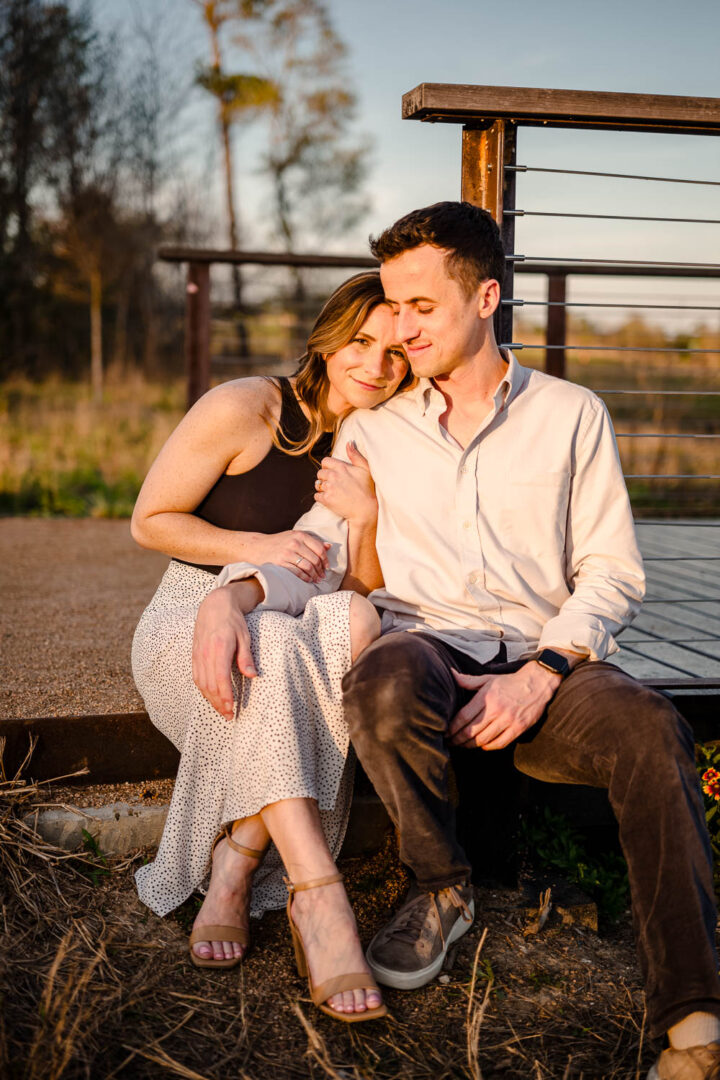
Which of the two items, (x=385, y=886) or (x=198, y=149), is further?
(x=198, y=149)

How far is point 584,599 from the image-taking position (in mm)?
2131

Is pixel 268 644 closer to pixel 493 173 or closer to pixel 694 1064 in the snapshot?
pixel 694 1064

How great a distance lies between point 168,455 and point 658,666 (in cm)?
168

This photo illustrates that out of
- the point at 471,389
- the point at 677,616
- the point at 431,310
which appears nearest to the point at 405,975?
the point at 471,389

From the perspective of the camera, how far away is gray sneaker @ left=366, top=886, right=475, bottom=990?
189 cm

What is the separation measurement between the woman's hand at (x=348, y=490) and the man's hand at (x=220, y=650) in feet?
1.40

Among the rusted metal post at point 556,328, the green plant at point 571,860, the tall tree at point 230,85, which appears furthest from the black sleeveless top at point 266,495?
the tall tree at point 230,85

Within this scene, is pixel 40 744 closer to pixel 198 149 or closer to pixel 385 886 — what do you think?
pixel 385 886

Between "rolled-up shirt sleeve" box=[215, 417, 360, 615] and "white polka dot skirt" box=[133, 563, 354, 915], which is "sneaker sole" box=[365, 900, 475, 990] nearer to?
"white polka dot skirt" box=[133, 563, 354, 915]

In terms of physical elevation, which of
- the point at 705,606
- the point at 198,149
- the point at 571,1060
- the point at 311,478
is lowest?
the point at 571,1060

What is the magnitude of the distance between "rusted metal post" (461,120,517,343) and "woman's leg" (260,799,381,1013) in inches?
53.2

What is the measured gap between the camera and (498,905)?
2.23m

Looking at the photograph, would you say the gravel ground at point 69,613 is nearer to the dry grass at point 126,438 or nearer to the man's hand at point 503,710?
the dry grass at point 126,438

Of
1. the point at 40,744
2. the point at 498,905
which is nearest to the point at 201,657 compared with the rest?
the point at 40,744
